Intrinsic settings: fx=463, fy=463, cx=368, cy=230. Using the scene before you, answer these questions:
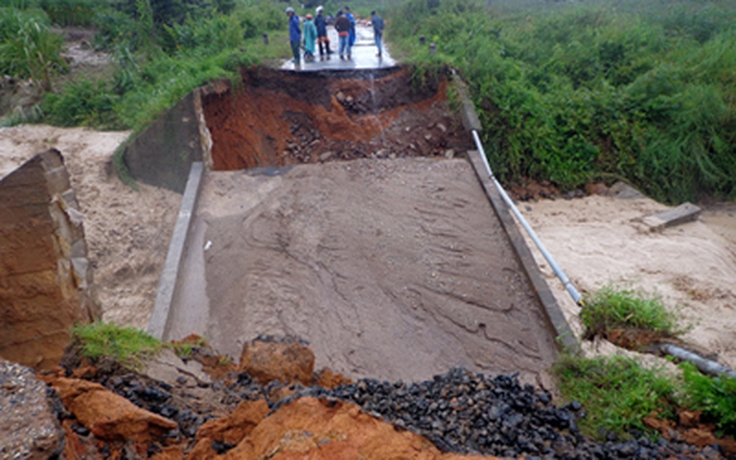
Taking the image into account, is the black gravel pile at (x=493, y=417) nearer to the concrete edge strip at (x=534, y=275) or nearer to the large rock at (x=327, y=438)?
the large rock at (x=327, y=438)

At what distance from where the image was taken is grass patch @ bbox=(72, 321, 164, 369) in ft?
11.9

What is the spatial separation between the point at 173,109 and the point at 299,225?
13.9 feet

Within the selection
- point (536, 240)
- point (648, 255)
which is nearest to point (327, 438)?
point (536, 240)

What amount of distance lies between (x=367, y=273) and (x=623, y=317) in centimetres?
312

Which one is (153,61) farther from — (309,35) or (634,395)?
(634,395)

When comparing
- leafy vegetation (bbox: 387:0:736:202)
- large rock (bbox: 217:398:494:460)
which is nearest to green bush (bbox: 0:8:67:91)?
leafy vegetation (bbox: 387:0:736:202)

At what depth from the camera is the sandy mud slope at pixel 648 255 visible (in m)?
7.46

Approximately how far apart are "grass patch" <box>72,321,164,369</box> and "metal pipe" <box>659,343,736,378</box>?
4699mm

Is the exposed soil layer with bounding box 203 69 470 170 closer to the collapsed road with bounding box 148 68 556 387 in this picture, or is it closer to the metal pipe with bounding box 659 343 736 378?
the collapsed road with bounding box 148 68 556 387

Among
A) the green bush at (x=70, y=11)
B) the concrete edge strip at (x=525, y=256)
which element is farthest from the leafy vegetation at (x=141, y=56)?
the concrete edge strip at (x=525, y=256)

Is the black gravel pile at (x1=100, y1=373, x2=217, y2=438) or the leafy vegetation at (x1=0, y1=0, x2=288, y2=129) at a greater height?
the leafy vegetation at (x1=0, y1=0, x2=288, y2=129)

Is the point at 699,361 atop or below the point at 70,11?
below

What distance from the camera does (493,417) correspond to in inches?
141

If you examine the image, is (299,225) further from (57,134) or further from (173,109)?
(57,134)
